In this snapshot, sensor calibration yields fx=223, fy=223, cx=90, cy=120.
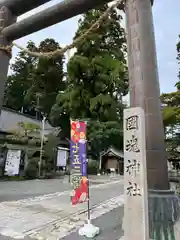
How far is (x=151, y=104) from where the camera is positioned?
2.85 meters

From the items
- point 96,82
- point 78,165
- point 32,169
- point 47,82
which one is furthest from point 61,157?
point 47,82

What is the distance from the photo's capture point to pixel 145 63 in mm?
2887

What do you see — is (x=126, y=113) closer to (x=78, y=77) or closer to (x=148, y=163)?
(x=148, y=163)

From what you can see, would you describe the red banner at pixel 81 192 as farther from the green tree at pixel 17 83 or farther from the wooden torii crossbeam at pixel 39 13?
the green tree at pixel 17 83

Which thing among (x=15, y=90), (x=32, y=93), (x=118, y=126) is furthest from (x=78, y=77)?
(x=15, y=90)

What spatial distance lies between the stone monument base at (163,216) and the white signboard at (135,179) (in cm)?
44

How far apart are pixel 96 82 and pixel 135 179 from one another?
21227 mm

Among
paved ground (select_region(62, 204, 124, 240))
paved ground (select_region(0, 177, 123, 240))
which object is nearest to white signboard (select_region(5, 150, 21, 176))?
paved ground (select_region(0, 177, 123, 240))

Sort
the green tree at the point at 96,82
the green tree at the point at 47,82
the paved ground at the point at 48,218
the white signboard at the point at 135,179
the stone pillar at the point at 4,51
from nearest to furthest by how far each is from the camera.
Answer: the white signboard at the point at 135,179 → the stone pillar at the point at 4,51 → the paved ground at the point at 48,218 → the green tree at the point at 96,82 → the green tree at the point at 47,82

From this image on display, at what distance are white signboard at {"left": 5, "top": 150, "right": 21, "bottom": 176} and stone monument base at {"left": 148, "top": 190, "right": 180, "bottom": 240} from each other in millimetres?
12179

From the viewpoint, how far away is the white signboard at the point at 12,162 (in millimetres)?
13484

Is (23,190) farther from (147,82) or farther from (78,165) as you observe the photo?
(147,82)

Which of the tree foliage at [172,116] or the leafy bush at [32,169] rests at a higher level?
the tree foliage at [172,116]

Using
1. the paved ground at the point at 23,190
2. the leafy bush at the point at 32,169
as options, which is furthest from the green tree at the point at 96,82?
the paved ground at the point at 23,190
